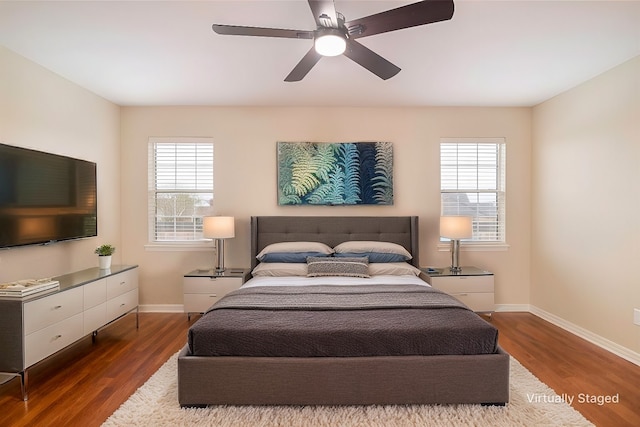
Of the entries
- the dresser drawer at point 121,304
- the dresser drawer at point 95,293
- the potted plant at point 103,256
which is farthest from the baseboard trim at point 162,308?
the dresser drawer at point 95,293

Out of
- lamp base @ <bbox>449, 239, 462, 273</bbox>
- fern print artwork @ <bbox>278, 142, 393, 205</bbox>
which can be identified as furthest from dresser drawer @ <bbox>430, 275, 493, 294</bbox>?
fern print artwork @ <bbox>278, 142, 393, 205</bbox>

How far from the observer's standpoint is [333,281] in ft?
10.9

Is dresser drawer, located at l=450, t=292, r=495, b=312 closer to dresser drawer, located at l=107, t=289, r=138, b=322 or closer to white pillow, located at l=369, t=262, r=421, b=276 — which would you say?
white pillow, located at l=369, t=262, r=421, b=276

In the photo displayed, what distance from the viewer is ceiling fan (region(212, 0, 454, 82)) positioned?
1.75 meters

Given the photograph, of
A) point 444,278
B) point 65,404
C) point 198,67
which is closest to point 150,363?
point 65,404

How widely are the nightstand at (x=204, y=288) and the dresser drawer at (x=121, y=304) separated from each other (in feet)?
1.80

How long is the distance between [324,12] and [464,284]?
127 inches

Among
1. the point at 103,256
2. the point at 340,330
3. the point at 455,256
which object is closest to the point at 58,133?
the point at 103,256

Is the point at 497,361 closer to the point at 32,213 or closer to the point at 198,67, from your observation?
the point at 198,67

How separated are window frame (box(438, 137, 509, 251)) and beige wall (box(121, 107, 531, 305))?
62 millimetres

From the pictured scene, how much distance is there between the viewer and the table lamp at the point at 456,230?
3.93 metres

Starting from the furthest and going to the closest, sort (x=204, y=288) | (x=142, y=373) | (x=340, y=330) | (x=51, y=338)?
(x=204, y=288) < (x=142, y=373) < (x=51, y=338) < (x=340, y=330)

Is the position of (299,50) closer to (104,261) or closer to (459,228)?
(459,228)

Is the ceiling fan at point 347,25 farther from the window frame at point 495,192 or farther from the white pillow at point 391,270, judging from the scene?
the window frame at point 495,192
